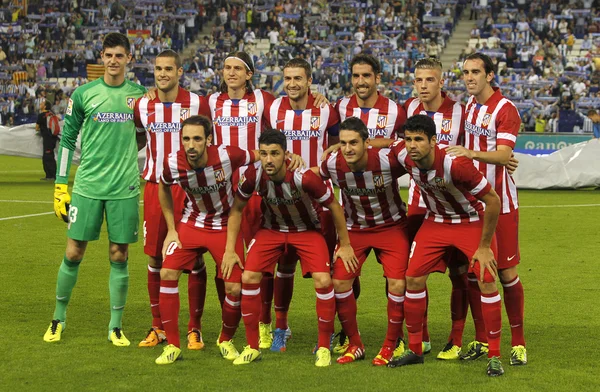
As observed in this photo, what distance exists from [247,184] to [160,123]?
3.35ft

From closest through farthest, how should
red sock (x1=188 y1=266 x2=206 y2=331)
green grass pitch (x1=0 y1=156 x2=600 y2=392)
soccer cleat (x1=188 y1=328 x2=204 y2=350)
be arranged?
green grass pitch (x1=0 y1=156 x2=600 y2=392) < soccer cleat (x1=188 y1=328 x2=204 y2=350) < red sock (x1=188 y1=266 x2=206 y2=331)

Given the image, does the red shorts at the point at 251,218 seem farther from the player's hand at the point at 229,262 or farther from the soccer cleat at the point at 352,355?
the soccer cleat at the point at 352,355

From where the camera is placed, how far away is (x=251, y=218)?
276 inches

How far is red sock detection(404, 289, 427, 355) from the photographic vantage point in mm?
6246

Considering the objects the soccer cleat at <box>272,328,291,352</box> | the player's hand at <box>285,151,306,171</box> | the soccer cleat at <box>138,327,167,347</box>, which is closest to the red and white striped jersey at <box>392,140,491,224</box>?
the player's hand at <box>285,151,306,171</box>

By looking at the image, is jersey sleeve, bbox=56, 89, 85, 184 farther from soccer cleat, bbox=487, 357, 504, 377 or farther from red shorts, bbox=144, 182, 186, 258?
soccer cleat, bbox=487, 357, 504, 377

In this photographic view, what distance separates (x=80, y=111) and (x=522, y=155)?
1304 centimetres

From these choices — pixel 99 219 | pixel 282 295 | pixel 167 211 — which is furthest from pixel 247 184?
pixel 99 219

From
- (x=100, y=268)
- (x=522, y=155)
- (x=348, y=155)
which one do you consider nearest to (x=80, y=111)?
(x=348, y=155)

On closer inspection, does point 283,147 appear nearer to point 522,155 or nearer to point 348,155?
point 348,155

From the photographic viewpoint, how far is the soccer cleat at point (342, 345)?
22.2ft

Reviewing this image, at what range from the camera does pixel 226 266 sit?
6.45m

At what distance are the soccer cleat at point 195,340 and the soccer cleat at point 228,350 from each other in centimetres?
27

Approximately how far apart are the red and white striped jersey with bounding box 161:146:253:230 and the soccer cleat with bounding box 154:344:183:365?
0.86m
